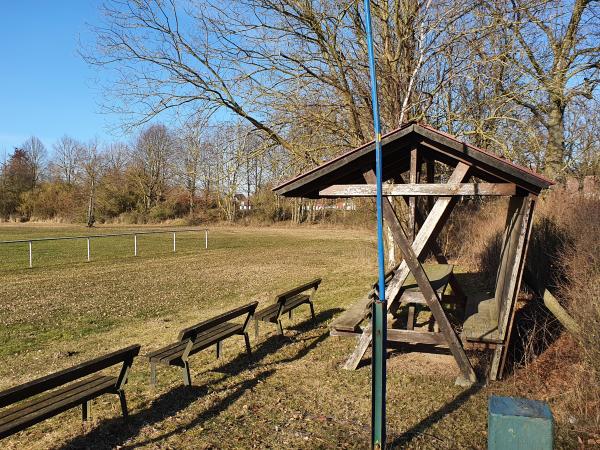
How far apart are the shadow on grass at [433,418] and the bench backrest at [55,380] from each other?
2660mm

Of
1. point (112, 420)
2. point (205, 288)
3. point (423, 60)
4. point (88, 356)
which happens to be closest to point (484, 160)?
point (112, 420)

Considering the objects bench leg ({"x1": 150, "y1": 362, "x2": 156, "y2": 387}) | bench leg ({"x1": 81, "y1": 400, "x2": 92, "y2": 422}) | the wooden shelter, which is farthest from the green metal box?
bench leg ({"x1": 150, "y1": 362, "x2": 156, "y2": 387})

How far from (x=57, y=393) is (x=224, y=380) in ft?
6.81

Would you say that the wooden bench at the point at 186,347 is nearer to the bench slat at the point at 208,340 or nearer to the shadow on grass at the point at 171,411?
the bench slat at the point at 208,340

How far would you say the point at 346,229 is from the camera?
1954 inches

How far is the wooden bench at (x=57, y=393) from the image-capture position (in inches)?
161

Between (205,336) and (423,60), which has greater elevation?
(423,60)

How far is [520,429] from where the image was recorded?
2441 millimetres

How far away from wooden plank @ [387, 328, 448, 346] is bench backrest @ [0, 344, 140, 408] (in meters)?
3.14

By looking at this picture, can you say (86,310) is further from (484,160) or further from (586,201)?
(586,201)

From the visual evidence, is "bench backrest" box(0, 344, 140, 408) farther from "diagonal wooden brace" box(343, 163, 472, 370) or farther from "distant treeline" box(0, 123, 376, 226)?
"distant treeline" box(0, 123, 376, 226)

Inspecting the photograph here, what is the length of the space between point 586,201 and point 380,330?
771 centimetres

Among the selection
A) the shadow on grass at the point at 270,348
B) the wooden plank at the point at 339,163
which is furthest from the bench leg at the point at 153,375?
the wooden plank at the point at 339,163

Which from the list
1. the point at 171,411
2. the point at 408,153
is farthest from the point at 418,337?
the point at 171,411
